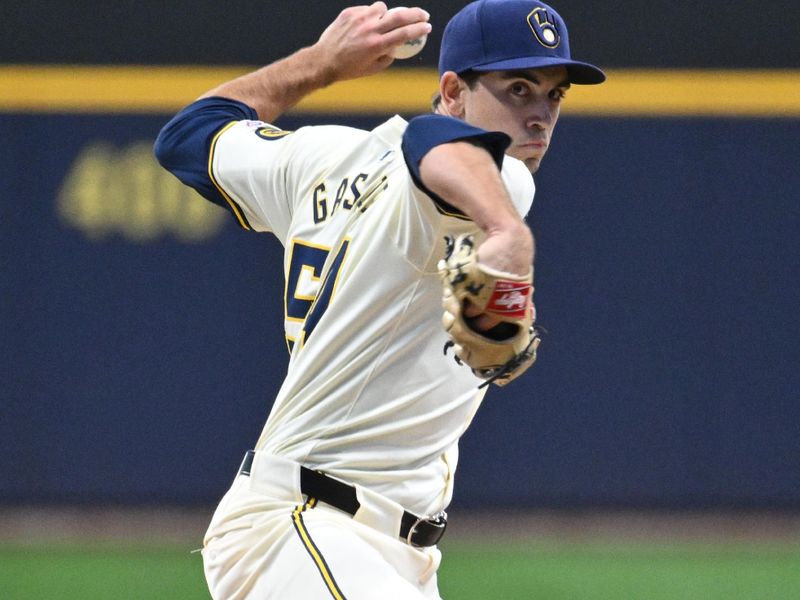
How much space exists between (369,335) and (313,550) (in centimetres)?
40

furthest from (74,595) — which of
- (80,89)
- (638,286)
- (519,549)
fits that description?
(638,286)

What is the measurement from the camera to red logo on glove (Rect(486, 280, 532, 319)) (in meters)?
2.13

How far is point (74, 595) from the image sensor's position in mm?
6004

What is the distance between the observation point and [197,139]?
3127mm

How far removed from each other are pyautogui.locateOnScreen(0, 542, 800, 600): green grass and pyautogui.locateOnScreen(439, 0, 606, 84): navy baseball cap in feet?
11.7

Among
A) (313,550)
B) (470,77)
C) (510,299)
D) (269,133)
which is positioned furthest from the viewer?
(269,133)

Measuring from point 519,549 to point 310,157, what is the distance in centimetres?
453

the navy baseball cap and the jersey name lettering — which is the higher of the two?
the navy baseball cap

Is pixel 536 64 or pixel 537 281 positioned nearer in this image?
pixel 536 64

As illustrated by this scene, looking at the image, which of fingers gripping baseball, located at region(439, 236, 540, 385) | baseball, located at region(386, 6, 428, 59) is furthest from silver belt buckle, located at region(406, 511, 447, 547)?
baseball, located at region(386, 6, 428, 59)

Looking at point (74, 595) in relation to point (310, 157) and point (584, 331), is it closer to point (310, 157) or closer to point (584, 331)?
point (584, 331)

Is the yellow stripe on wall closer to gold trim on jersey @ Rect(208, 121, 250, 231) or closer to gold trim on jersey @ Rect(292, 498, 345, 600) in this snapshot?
gold trim on jersey @ Rect(208, 121, 250, 231)

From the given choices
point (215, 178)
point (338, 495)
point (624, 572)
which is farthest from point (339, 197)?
point (624, 572)

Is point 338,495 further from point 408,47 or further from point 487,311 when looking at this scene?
point 408,47
